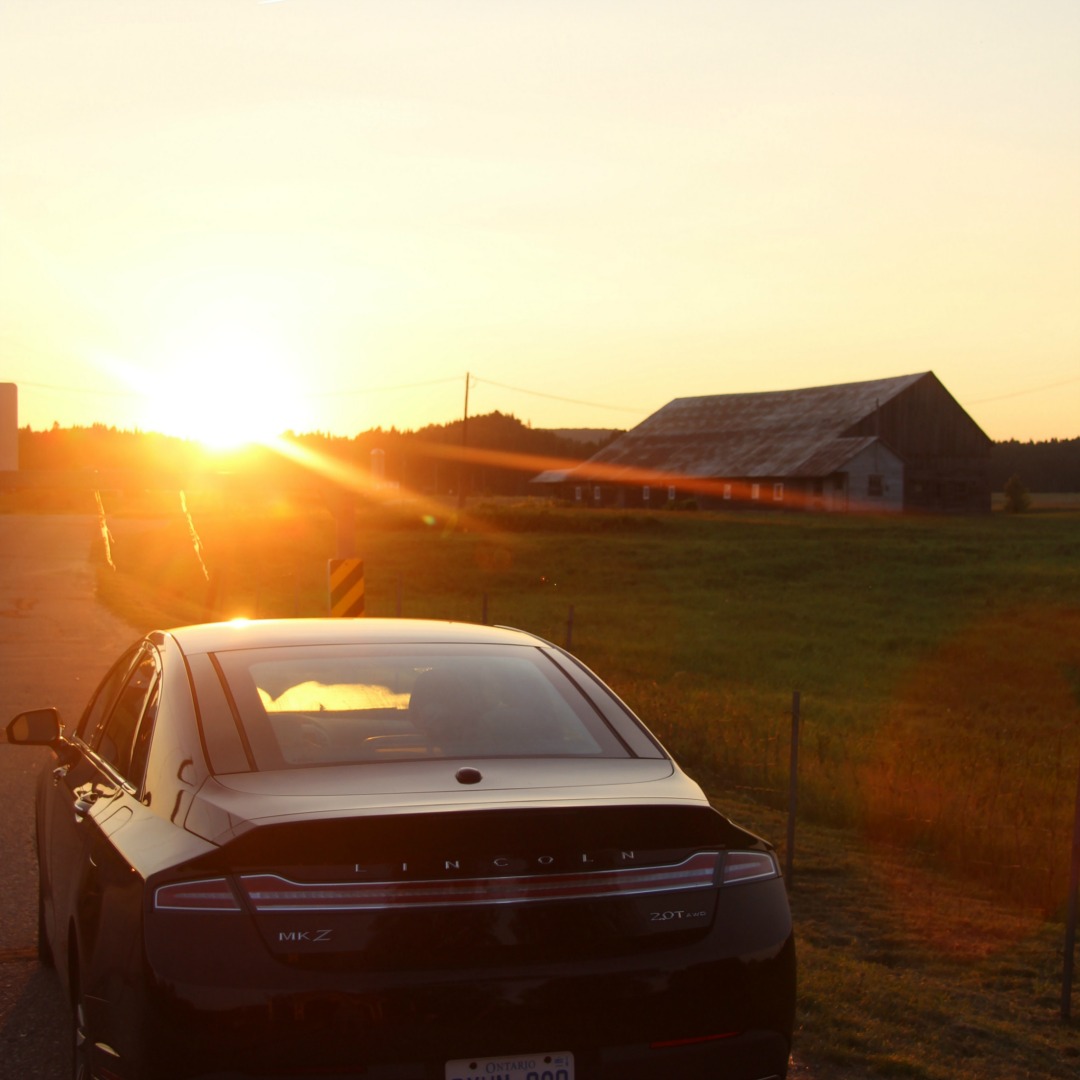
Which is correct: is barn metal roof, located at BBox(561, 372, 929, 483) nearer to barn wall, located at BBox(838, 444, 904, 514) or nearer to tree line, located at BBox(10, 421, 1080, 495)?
barn wall, located at BBox(838, 444, 904, 514)

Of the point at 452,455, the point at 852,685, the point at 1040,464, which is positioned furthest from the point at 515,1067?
the point at 1040,464

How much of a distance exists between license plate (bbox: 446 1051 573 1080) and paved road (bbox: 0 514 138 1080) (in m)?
2.00

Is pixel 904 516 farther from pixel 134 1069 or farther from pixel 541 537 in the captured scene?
pixel 134 1069

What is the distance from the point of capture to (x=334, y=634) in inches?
183

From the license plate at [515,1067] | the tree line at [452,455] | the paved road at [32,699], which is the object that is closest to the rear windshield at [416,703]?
the license plate at [515,1067]

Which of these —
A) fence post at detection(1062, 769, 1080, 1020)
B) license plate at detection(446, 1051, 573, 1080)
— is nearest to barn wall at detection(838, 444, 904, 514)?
fence post at detection(1062, 769, 1080, 1020)

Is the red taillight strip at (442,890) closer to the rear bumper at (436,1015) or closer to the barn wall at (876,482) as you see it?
the rear bumper at (436,1015)

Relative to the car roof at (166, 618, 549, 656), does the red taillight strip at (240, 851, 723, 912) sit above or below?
below

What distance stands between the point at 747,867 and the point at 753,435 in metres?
76.0

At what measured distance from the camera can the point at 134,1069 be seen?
3178 millimetres

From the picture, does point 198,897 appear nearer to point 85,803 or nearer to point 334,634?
point 85,803

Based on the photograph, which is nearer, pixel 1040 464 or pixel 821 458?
pixel 821 458

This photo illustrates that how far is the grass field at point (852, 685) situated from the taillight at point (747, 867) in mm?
1341

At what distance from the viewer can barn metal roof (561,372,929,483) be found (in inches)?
2788
